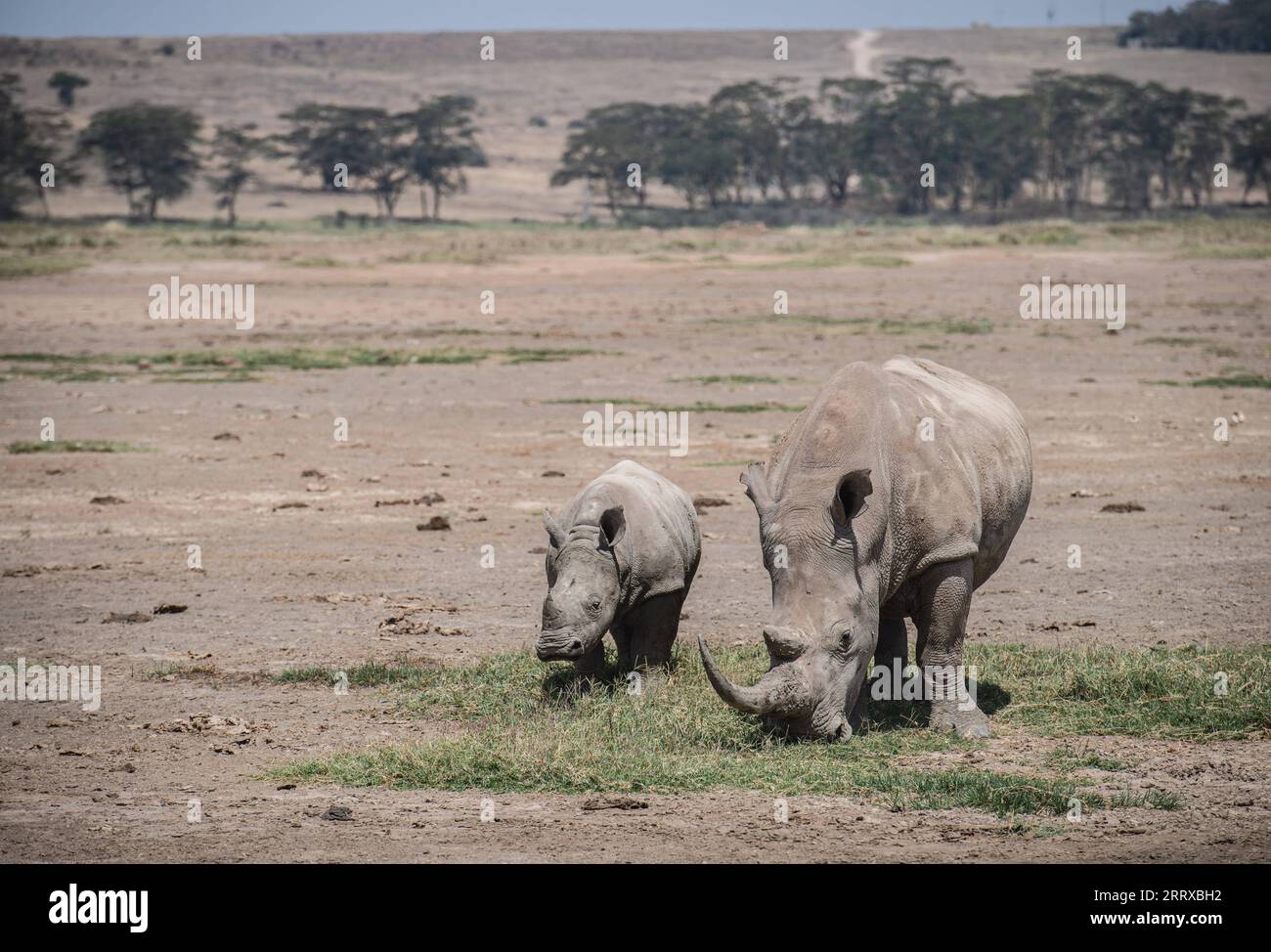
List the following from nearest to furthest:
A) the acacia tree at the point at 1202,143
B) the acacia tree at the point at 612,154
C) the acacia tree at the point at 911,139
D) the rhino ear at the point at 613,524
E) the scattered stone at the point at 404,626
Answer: the rhino ear at the point at 613,524
the scattered stone at the point at 404,626
the acacia tree at the point at 1202,143
the acacia tree at the point at 612,154
the acacia tree at the point at 911,139

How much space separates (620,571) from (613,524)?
30 centimetres

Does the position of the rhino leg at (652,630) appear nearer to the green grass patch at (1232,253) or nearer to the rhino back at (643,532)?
the rhino back at (643,532)

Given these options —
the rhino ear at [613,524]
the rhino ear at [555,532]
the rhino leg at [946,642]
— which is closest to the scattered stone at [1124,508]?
the rhino leg at [946,642]

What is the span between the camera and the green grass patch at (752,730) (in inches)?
314

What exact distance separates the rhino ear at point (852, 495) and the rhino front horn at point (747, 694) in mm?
906

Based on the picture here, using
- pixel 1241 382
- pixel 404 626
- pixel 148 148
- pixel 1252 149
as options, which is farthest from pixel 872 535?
pixel 1252 149

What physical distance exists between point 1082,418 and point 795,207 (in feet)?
222

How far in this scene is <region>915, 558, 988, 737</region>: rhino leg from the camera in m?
8.69

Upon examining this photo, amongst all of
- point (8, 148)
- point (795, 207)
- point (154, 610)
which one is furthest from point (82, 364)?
point (795, 207)

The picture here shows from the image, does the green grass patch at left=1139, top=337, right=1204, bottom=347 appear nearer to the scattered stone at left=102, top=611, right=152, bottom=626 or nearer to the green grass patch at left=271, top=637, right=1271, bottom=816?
the green grass patch at left=271, top=637, right=1271, bottom=816

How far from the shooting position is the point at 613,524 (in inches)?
380

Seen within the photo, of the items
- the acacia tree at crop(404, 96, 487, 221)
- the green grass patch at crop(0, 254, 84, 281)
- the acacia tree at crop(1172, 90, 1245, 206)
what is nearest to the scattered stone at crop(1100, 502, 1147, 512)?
the green grass patch at crop(0, 254, 84, 281)

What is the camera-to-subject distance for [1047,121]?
290ft
